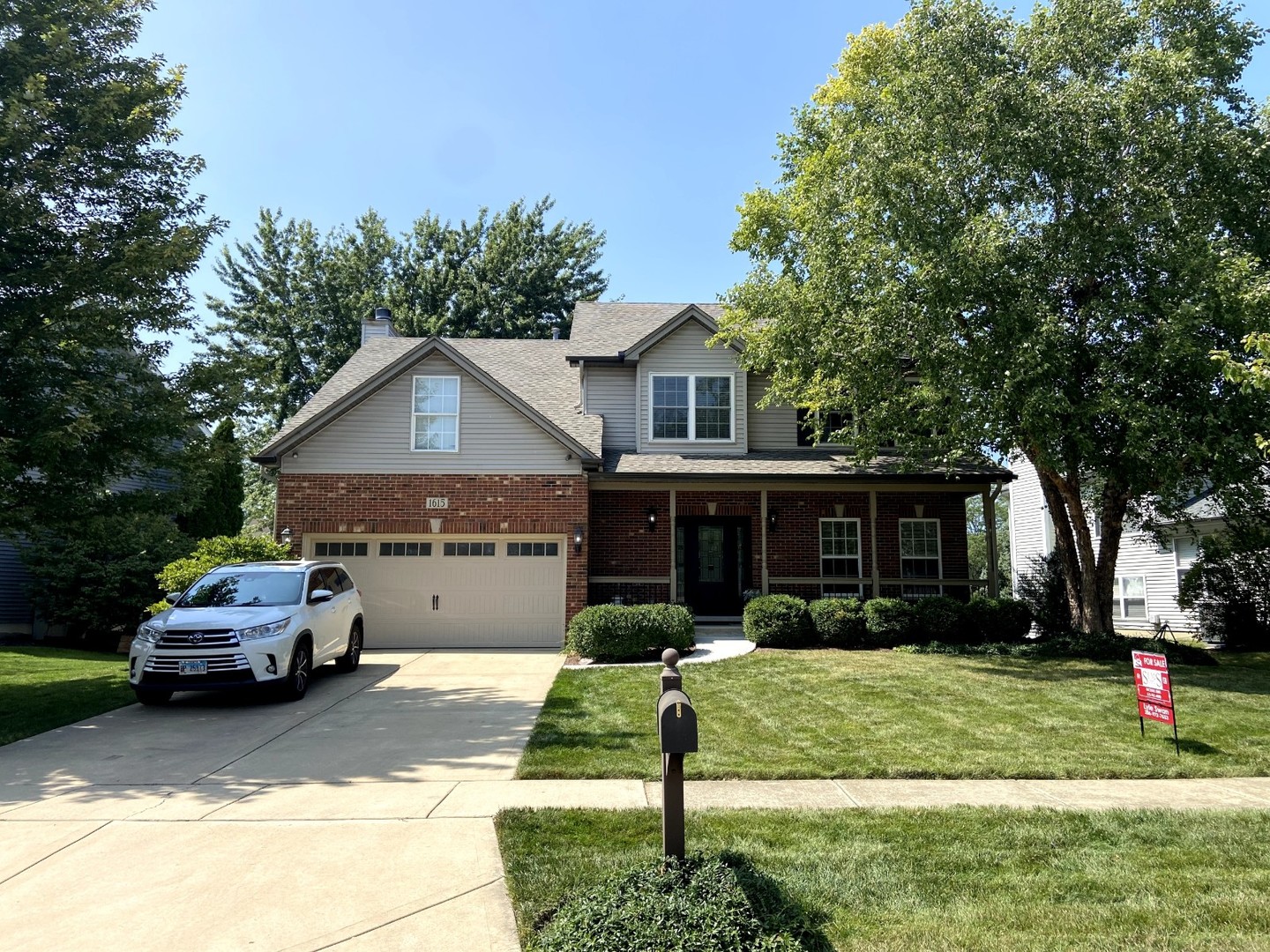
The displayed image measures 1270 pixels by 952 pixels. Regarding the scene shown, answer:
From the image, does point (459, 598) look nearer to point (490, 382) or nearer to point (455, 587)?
point (455, 587)

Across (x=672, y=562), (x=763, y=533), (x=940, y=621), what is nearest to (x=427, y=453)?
(x=672, y=562)

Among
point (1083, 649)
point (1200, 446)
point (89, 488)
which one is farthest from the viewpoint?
point (1083, 649)

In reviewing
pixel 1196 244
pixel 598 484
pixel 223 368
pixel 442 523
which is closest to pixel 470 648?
pixel 442 523

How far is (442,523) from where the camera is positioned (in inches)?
631

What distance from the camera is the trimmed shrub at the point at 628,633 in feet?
43.9

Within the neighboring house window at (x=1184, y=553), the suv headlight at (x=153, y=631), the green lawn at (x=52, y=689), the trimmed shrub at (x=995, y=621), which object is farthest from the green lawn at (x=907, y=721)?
the neighboring house window at (x=1184, y=553)

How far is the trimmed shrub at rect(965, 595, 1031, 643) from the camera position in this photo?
1504 cm

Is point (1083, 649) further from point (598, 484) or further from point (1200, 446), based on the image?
point (598, 484)

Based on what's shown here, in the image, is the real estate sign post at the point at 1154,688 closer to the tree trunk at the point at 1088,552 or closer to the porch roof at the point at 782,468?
the tree trunk at the point at 1088,552

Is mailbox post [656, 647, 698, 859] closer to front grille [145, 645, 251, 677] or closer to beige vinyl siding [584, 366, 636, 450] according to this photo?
front grille [145, 645, 251, 677]

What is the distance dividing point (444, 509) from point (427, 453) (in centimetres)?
118

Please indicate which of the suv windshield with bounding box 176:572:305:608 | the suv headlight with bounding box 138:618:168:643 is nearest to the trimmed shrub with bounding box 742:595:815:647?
the suv windshield with bounding box 176:572:305:608

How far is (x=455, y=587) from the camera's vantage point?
637 inches

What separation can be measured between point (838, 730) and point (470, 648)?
911cm
